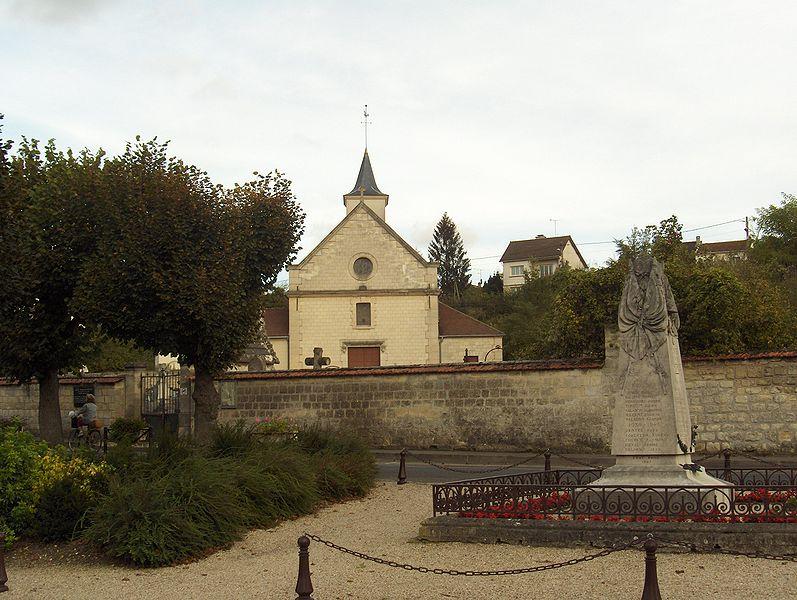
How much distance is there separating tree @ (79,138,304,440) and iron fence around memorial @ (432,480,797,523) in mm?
7179

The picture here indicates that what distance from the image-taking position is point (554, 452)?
2033 centimetres

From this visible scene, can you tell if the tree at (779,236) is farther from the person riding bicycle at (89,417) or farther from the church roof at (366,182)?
the person riding bicycle at (89,417)

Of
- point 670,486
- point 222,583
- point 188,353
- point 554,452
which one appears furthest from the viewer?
point 554,452

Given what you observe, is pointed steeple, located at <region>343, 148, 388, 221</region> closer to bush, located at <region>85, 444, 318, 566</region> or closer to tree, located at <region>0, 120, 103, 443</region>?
tree, located at <region>0, 120, 103, 443</region>

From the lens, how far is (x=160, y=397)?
25.0m

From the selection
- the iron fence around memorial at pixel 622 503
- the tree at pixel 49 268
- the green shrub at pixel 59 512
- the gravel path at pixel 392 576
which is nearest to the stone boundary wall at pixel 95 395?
the tree at pixel 49 268

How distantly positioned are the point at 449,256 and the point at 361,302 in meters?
42.9

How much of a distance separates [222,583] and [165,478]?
208cm

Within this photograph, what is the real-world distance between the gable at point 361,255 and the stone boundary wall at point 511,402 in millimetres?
19313

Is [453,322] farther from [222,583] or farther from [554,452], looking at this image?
[222,583]

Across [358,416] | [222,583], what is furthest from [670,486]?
[358,416]

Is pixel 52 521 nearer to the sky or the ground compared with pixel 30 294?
nearer to the ground

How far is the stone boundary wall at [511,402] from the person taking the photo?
1880 centimetres

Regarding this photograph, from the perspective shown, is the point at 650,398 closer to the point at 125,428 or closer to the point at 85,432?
the point at 85,432
